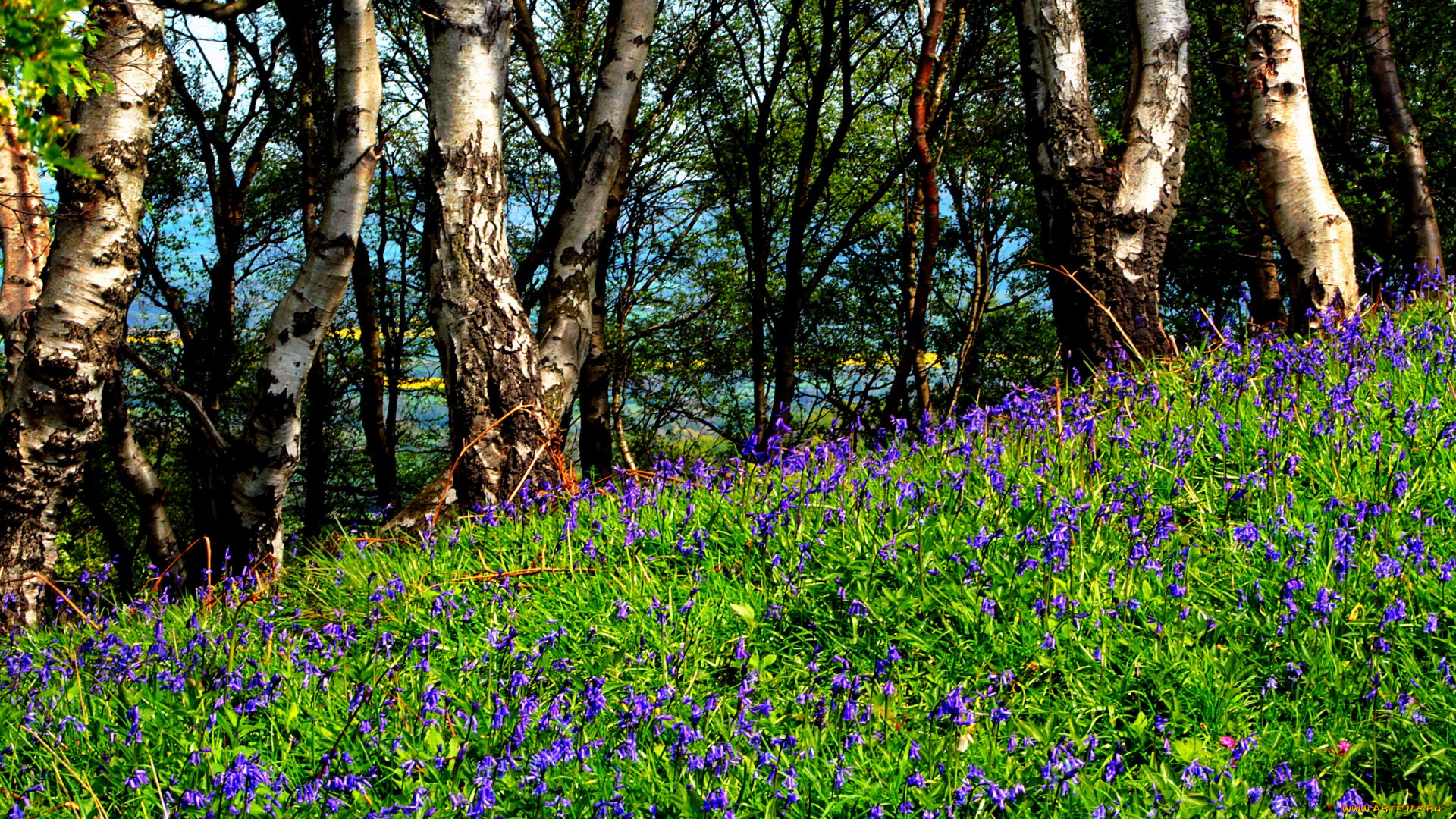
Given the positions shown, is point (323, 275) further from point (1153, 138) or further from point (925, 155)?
point (1153, 138)

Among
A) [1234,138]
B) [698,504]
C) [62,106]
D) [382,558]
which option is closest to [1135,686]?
[698,504]

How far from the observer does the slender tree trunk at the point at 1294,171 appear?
5.38m

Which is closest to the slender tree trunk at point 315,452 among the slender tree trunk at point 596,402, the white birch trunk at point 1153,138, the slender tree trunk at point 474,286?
the slender tree trunk at point 596,402

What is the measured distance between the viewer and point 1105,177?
5.45 meters

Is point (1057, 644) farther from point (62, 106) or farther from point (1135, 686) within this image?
point (62, 106)

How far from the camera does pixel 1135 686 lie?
2.69 metres

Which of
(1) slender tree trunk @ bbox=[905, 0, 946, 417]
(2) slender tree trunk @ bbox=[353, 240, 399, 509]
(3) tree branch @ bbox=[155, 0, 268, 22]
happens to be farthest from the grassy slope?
(2) slender tree trunk @ bbox=[353, 240, 399, 509]

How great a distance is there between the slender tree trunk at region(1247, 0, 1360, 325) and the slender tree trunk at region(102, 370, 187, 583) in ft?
24.0

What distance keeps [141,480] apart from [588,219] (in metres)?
4.46

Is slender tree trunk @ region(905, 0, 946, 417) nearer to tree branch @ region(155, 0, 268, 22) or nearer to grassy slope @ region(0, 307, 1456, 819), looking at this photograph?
grassy slope @ region(0, 307, 1456, 819)

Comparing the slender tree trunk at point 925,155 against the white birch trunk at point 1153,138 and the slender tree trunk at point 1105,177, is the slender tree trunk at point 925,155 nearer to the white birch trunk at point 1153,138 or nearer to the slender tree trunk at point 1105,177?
the slender tree trunk at point 1105,177

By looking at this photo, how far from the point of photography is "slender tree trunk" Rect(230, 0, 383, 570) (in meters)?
6.16

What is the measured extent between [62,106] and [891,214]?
15.7 meters

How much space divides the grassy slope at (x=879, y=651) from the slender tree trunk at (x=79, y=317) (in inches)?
72.0
